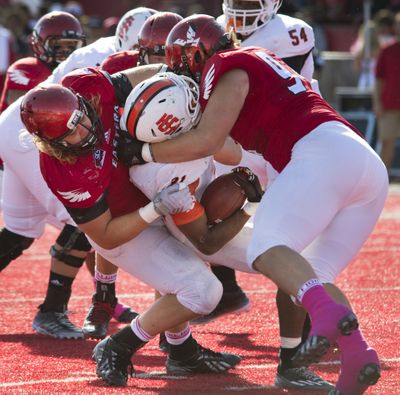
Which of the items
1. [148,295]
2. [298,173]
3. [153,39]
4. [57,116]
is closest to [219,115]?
[298,173]

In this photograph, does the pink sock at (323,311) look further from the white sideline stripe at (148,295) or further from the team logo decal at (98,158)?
the white sideline stripe at (148,295)

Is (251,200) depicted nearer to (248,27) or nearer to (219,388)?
(219,388)

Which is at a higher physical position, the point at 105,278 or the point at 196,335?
the point at 105,278

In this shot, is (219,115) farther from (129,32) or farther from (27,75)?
(27,75)

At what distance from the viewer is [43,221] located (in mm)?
5953

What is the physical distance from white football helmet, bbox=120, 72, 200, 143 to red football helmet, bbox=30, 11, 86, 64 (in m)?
2.21

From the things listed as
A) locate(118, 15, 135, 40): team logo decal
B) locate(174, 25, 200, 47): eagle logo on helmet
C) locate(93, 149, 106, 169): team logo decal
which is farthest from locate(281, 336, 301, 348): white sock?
locate(118, 15, 135, 40): team logo decal

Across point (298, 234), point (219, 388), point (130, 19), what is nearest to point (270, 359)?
point (219, 388)

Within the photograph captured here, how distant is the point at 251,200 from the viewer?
→ 15.5 feet

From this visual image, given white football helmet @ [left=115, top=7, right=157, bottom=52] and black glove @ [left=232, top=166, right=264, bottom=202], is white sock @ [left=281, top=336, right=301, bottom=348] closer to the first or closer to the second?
black glove @ [left=232, top=166, right=264, bottom=202]

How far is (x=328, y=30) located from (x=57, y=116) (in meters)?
12.7

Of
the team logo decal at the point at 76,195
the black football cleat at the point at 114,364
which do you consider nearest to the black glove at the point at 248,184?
the team logo decal at the point at 76,195

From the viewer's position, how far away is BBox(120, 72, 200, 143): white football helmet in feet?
13.7

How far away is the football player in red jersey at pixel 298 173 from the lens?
12.6 ft
